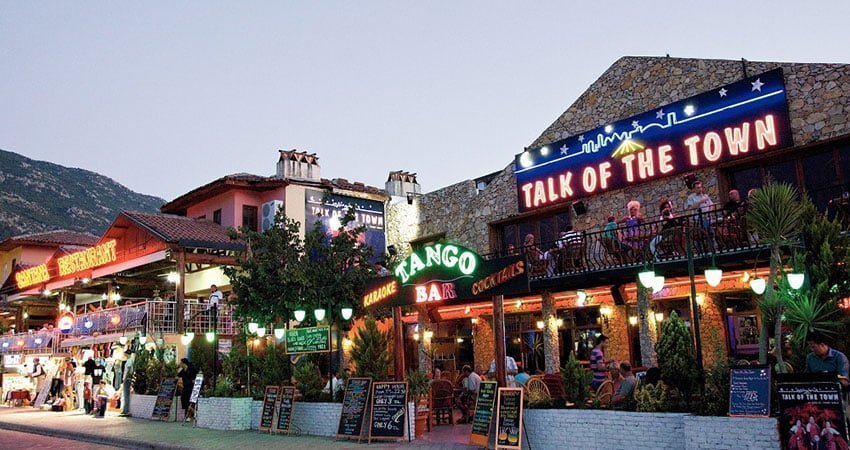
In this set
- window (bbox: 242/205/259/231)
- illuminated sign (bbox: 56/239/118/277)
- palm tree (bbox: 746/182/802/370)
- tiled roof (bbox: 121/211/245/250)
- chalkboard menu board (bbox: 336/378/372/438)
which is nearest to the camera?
palm tree (bbox: 746/182/802/370)

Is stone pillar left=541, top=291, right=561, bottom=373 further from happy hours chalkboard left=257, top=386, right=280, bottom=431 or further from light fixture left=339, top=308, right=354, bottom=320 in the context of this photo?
happy hours chalkboard left=257, top=386, right=280, bottom=431

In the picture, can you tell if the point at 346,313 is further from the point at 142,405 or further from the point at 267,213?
the point at 267,213

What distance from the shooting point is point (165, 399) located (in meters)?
19.9

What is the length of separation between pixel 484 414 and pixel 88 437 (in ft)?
33.8

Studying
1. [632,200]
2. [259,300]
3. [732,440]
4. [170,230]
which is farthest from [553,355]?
[170,230]

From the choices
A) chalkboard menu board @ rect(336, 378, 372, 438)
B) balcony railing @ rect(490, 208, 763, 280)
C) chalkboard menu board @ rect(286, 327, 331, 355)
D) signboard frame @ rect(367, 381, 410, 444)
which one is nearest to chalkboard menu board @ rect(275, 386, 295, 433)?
chalkboard menu board @ rect(286, 327, 331, 355)

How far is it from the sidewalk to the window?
403 inches

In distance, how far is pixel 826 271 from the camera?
10.6 metres

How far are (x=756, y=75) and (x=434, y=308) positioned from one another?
10.7m

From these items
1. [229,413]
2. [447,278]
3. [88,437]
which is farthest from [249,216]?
[447,278]

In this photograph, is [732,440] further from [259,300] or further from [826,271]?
[259,300]

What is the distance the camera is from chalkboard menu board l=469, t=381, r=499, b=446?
37.4 feet

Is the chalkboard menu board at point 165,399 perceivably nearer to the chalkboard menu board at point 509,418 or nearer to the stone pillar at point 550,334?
the stone pillar at point 550,334

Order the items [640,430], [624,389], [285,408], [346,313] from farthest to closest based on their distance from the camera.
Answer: [346,313] → [285,408] → [624,389] → [640,430]
